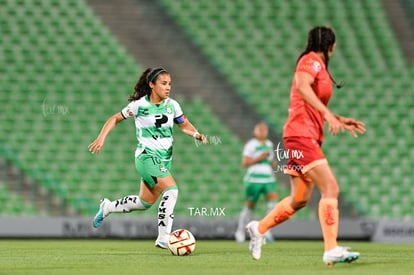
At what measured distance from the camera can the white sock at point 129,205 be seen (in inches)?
441

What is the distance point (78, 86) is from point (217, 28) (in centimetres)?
357

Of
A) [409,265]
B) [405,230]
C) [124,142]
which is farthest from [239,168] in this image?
[409,265]

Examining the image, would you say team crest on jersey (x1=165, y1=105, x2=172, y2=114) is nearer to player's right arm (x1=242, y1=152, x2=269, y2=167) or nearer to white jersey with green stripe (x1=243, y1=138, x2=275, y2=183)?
player's right arm (x1=242, y1=152, x2=269, y2=167)

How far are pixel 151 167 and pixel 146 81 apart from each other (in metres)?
1.03

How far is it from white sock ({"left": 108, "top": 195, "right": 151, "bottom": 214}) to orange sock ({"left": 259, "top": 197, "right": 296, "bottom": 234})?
2387 millimetres

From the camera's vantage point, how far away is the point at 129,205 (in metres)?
11.4

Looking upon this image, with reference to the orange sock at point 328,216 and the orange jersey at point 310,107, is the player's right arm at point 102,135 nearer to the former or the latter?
the orange jersey at point 310,107

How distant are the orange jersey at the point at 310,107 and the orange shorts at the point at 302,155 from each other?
2.2 inches

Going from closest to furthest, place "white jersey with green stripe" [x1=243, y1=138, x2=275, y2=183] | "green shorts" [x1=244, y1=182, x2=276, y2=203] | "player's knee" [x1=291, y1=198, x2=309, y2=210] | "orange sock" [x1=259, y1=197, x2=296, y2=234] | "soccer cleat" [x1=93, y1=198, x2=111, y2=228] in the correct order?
"player's knee" [x1=291, y1=198, x2=309, y2=210], "orange sock" [x1=259, y1=197, x2=296, y2=234], "soccer cleat" [x1=93, y1=198, x2=111, y2=228], "white jersey with green stripe" [x1=243, y1=138, x2=275, y2=183], "green shorts" [x1=244, y1=182, x2=276, y2=203]

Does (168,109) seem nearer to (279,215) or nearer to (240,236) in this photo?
(279,215)

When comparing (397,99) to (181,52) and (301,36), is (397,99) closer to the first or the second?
(301,36)

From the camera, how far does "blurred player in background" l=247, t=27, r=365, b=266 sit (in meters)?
8.30

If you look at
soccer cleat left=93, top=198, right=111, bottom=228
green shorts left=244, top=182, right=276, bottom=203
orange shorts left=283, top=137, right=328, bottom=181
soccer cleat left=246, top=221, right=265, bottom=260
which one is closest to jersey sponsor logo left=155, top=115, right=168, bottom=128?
soccer cleat left=93, top=198, right=111, bottom=228

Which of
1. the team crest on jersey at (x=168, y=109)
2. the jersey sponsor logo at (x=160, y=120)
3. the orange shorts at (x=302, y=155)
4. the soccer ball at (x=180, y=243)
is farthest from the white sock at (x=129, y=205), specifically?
the orange shorts at (x=302, y=155)
